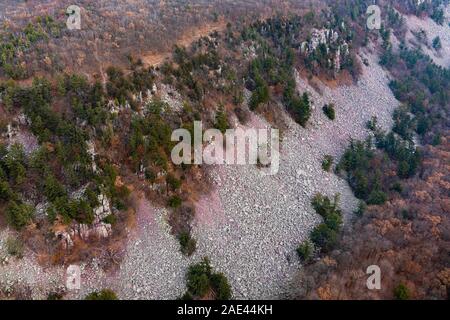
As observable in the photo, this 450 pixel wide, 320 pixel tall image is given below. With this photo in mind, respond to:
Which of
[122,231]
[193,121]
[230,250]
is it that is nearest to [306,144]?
[193,121]

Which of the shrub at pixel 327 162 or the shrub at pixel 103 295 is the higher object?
the shrub at pixel 327 162

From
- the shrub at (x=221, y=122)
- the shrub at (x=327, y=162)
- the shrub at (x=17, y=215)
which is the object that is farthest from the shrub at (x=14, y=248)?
the shrub at (x=327, y=162)

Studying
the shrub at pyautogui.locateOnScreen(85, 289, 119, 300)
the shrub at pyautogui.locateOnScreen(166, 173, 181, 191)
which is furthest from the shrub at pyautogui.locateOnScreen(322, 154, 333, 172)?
the shrub at pyautogui.locateOnScreen(85, 289, 119, 300)

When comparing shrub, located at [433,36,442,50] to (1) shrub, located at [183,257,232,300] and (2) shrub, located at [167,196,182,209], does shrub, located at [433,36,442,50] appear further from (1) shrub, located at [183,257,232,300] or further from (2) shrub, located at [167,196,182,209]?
(1) shrub, located at [183,257,232,300]

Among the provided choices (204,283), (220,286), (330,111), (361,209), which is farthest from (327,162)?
(204,283)

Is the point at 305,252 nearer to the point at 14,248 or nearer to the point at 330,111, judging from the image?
the point at 14,248

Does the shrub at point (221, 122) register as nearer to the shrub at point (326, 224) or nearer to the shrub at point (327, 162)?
the shrub at point (326, 224)

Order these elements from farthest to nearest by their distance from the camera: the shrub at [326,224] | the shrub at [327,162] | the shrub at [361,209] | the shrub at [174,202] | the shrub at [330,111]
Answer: the shrub at [330,111] < the shrub at [327,162] < the shrub at [361,209] < the shrub at [326,224] < the shrub at [174,202]
